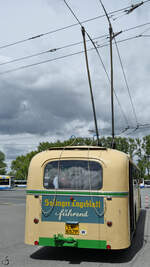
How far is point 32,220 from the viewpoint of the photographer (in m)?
7.07

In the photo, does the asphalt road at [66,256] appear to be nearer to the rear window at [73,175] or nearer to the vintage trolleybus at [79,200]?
the vintage trolleybus at [79,200]

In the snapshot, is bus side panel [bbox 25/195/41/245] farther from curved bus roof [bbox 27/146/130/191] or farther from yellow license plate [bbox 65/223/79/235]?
yellow license plate [bbox 65/223/79/235]

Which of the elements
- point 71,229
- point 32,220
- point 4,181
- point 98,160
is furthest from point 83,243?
point 4,181

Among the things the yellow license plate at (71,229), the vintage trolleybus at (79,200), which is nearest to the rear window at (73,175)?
the vintage trolleybus at (79,200)

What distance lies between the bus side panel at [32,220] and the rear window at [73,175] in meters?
0.44

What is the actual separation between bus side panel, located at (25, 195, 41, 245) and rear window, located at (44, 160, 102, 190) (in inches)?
17.2

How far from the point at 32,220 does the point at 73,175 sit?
1.32 meters

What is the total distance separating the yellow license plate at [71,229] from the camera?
6.77m

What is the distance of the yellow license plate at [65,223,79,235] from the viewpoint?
6770 mm

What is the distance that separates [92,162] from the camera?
698cm

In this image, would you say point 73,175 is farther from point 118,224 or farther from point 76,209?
point 118,224

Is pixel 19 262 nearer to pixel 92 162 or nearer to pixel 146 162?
pixel 92 162

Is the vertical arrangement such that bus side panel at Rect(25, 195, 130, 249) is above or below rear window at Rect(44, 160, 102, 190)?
below

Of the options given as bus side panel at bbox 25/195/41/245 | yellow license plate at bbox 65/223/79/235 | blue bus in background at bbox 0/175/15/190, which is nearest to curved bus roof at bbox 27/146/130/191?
bus side panel at bbox 25/195/41/245
